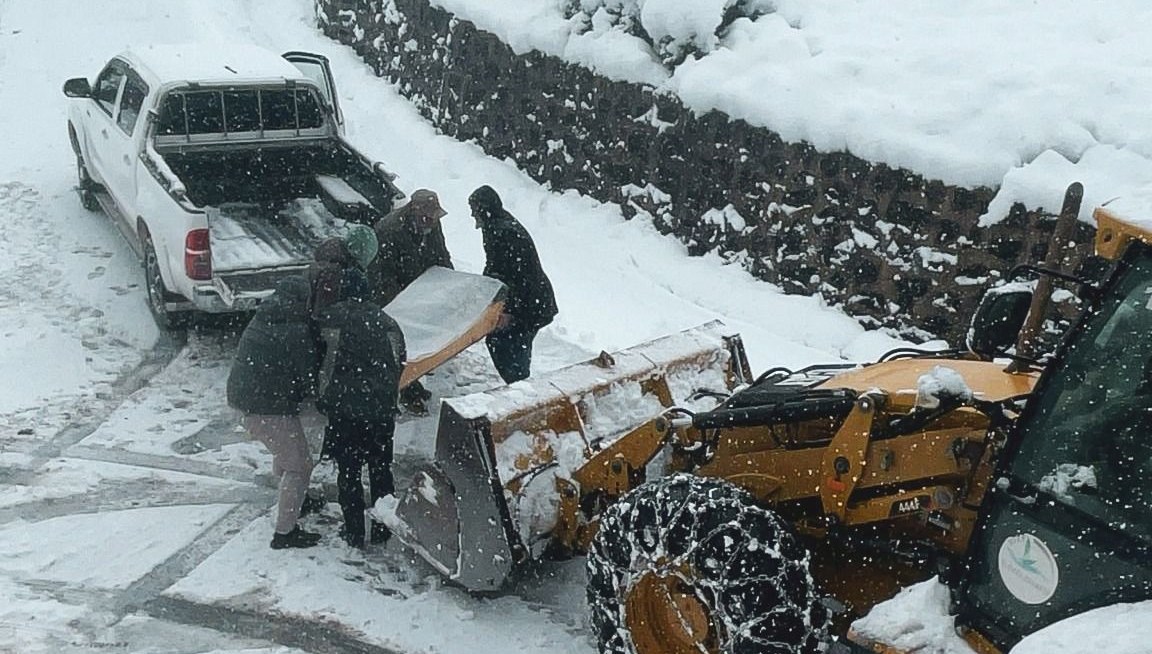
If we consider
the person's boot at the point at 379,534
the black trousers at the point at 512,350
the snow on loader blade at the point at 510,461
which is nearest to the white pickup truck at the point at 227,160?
the black trousers at the point at 512,350

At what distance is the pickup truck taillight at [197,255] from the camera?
7.49m

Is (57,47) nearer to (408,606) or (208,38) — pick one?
(208,38)

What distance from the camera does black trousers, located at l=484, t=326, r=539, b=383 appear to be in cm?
709

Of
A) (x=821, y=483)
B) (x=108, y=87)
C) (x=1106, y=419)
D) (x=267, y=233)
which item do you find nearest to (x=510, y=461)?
(x=821, y=483)

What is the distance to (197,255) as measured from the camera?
7512mm

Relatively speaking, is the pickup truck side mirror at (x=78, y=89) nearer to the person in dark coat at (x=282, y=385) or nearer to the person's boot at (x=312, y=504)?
the person in dark coat at (x=282, y=385)

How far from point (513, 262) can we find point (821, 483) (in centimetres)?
321

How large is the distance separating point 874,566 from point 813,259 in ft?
16.1

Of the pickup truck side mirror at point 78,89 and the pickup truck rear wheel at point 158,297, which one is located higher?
the pickup truck side mirror at point 78,89

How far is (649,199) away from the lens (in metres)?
10.3

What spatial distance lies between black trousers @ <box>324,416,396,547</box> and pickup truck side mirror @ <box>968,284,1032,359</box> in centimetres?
306

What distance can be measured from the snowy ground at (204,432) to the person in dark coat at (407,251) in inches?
30.1

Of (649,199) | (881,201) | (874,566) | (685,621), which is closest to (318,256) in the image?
(685,621)

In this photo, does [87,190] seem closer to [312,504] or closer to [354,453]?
[312,504]
